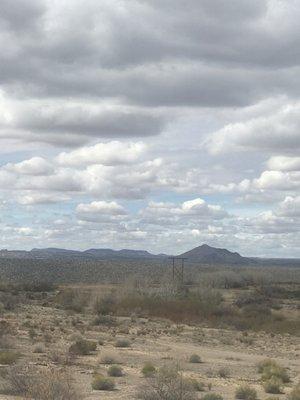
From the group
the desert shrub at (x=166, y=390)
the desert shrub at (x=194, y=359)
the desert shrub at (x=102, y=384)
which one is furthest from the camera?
the desert shrub at (x=194, y=359)

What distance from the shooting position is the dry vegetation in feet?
64.5

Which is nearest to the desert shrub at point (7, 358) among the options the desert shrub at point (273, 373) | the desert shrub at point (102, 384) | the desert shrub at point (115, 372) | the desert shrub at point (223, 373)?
the desert shrub at point (115, 372)

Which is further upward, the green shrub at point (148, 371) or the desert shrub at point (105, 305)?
the desert shrub at point (105, 305)

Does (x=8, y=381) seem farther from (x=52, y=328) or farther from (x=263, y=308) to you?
(x=263, y=308)

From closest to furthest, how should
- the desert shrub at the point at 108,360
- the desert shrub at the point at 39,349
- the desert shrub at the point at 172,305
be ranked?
the desert shrub at the point at 108,360
the desert shrub at the point at 39,349
the desert shrub at the point at 172,305

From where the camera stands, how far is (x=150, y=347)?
123 feet

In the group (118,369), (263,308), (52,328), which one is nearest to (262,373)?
(118,369)

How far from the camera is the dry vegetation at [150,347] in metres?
19.7

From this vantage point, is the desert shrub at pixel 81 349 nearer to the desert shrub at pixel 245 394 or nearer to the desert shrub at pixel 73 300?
the desert shrub at pixel 245 394

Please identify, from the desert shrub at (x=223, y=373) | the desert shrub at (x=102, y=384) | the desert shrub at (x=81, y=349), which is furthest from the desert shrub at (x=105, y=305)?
the desert shrub at (x=102, y=384)

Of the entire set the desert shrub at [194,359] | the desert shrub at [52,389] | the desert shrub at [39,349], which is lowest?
the desert shrub at [194,359]

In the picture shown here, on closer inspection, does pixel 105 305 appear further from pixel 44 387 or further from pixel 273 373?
pixel 44 387

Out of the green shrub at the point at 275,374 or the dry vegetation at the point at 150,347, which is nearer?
the dry vegetation at the point at 150,347

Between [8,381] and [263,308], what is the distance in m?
52.3
